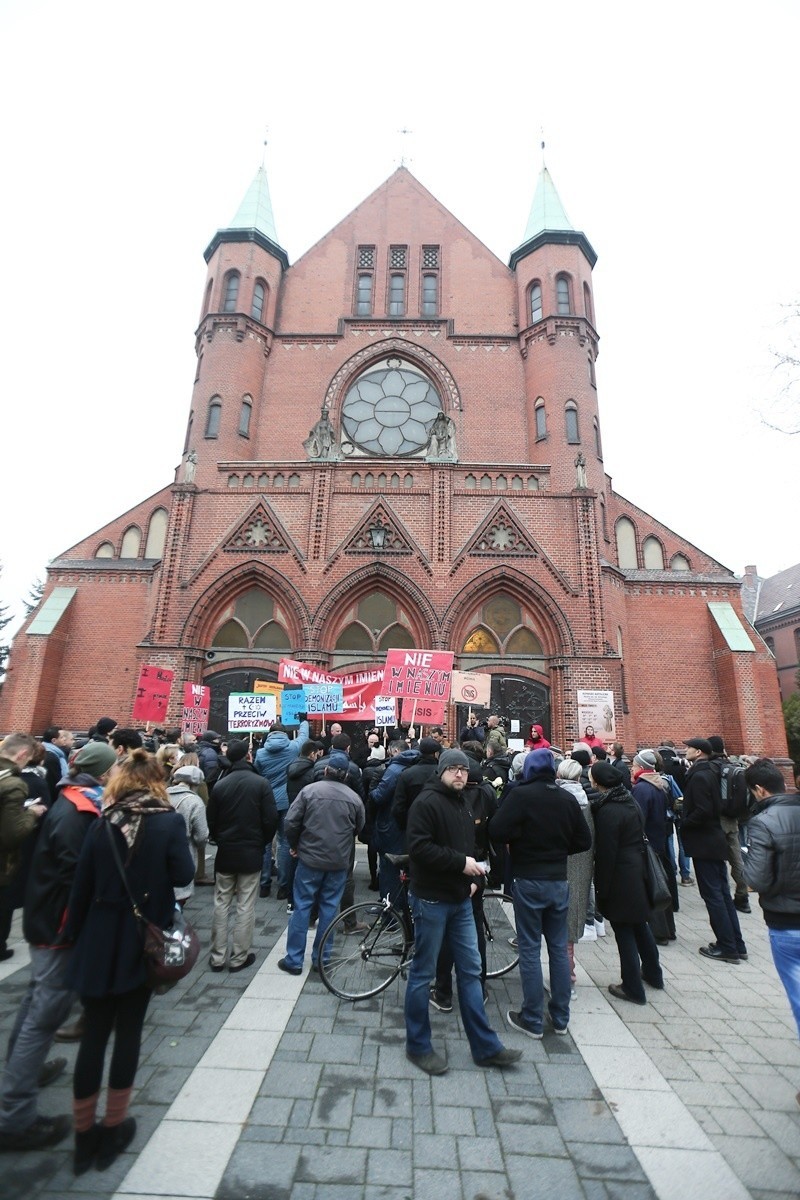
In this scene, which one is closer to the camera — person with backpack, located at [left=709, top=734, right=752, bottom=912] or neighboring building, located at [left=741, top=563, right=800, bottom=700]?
person with backpack, located at [left=709, top=734, right=752, bottom=912]

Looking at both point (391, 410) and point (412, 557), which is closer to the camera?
point (412, 557)

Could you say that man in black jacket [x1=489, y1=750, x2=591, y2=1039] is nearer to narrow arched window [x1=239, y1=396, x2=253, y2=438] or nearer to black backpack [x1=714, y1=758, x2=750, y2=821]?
black backpack [x1=714, y1=758, x2=750, y2=821]

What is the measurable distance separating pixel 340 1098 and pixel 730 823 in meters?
5.96

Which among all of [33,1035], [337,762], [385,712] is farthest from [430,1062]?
[385,712]

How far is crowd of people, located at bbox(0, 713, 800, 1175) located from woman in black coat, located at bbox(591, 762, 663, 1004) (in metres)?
0.02

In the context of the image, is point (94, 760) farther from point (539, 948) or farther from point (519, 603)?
point (519, 603)

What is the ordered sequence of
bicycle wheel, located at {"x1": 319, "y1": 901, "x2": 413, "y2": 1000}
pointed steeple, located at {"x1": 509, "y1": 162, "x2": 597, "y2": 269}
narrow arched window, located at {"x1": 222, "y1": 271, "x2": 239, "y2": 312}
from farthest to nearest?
1. pointed steeple, located at {"x1": 509, "y1": 162, "x2": 597, "y2": 269}
2. narrow arched window, located at {"x1": 222, "y1": 271, "x2": 239, "y2": 312}
3. bicycle wheel, located at {"x1": 319, "y1": 901, "x2": 413, "y2": 1000}

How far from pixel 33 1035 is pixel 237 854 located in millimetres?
2336

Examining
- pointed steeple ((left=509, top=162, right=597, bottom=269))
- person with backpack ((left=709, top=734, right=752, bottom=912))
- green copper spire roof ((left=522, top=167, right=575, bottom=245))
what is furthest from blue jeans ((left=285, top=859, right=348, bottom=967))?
green copper spire roof ((left=522, top=167, right=575, bottom=245))

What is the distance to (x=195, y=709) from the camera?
45.2ft

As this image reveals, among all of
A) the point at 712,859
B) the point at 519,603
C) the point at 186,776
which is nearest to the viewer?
the point at 186,776

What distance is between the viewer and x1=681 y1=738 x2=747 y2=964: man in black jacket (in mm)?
6246

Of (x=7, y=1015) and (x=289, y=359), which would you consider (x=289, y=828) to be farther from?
(x=289, y=359)

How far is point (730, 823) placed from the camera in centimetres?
753
